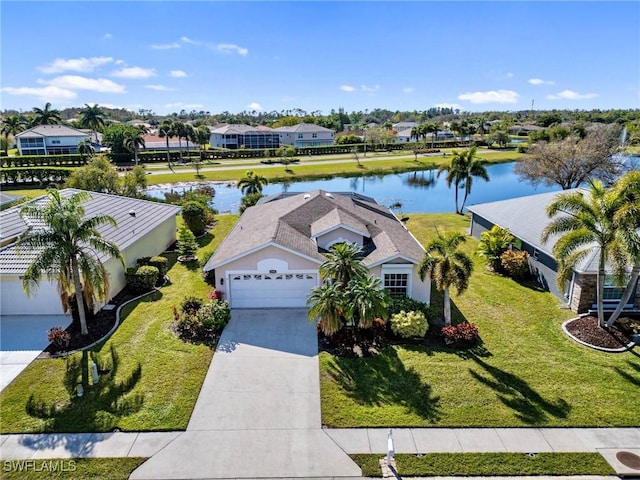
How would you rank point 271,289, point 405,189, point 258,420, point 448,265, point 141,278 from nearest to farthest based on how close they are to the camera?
point 258,420 < point 448,265 < point 271,289 < point 141,278 < point 405,189

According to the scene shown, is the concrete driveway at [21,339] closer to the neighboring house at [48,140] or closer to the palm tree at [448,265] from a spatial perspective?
the palm tree at [448,265]

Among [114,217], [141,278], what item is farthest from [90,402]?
[114,217]

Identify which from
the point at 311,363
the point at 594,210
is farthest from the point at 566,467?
the point at 594,210

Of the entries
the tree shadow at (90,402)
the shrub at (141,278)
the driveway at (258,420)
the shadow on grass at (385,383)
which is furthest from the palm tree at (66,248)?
the shadow on grass at (385,383)

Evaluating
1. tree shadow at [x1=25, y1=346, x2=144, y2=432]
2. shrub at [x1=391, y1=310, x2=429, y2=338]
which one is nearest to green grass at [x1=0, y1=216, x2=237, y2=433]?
tree shadow at [x1=25, y1=346, x2=144, y2=432]

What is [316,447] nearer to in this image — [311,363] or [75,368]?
[311,363]

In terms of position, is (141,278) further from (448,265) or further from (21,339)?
(448,265)
